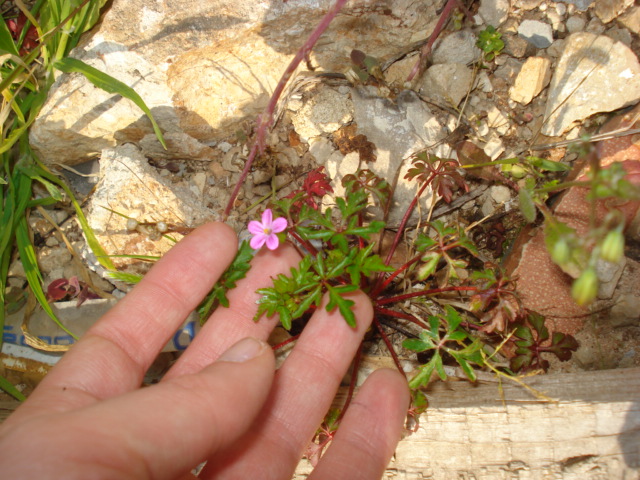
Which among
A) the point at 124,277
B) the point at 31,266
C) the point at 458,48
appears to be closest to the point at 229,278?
the point at 124,277

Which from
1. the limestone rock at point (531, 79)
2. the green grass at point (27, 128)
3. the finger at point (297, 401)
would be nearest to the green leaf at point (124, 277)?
the green grass at point (27, 128)

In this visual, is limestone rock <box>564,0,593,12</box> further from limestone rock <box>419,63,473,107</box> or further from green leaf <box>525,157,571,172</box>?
green leaf <box>525,157,571,172</box>

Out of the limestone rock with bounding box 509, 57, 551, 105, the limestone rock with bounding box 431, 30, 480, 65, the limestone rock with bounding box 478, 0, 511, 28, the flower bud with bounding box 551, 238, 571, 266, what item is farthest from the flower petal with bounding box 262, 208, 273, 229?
the limestone rock with bounding box 478, 0, 511, 28

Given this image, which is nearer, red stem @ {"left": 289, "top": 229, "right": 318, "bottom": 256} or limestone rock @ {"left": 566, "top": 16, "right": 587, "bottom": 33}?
red stem @ {"left": 289, "top": 229, "right": 318, "bottom": 256}

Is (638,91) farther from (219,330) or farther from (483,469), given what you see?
(219,330)

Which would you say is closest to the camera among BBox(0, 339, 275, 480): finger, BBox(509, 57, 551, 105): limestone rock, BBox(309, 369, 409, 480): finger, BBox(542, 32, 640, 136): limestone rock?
BBox(0, 339, 275, 480): finger

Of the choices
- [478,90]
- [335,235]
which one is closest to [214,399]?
[335,235]

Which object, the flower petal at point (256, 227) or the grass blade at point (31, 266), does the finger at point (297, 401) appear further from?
the grass blade at point (31, 266)

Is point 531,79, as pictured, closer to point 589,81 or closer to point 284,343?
point 589,81
